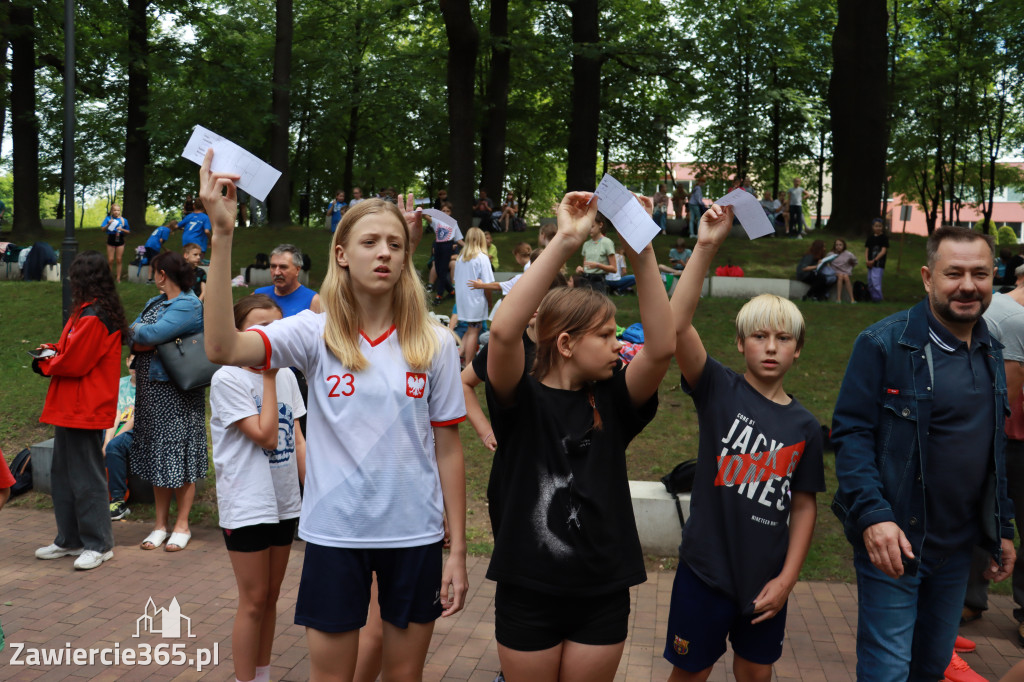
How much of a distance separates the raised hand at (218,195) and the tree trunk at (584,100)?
63.3ft

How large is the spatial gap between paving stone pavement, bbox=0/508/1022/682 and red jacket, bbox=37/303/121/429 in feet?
3.34

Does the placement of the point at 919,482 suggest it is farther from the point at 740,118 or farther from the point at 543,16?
the point at 740,118

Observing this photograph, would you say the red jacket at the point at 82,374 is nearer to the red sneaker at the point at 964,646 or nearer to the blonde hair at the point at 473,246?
the blonde hair at the point at 473,246

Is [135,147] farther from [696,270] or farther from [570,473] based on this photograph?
[570,473]

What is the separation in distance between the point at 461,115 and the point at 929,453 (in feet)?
60.1

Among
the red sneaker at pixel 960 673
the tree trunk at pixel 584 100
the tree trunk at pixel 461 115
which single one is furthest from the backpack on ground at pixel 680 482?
the tree trunk at pixel 584 100

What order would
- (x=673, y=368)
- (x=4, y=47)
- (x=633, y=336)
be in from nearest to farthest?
(x=633, y=336), (x=673, y=368), (x=4, y=47)

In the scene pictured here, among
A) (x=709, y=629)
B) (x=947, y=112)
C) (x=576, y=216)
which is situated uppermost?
(x=947, y=112)

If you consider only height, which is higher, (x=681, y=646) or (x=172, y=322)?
(x=172, y=322)

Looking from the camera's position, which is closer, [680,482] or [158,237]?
[680,482]

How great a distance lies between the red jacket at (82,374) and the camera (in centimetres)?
625

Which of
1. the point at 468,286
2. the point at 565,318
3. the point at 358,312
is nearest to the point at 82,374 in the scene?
the point at 358,312

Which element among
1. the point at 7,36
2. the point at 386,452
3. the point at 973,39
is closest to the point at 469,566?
the point at 386,452

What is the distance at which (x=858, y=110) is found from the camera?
19625mm
